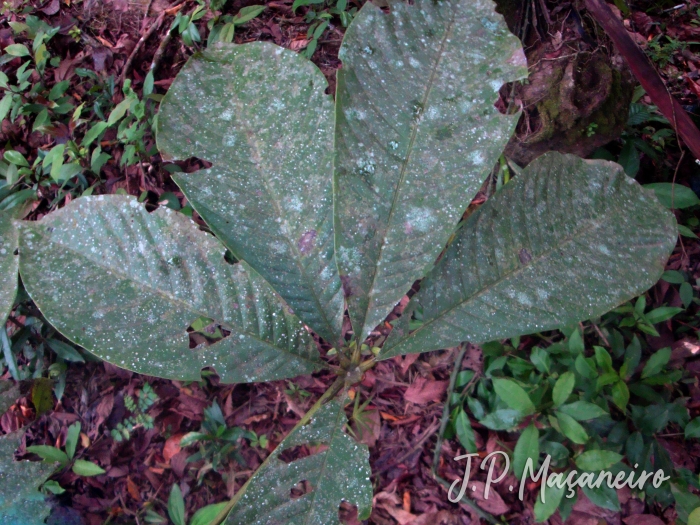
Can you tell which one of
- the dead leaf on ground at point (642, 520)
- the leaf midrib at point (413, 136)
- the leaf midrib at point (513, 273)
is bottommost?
the dead leaf on ground at point (642, 520)

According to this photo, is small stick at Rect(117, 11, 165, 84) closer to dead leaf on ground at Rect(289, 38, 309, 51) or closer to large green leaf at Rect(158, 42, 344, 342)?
dead leaf on ground at Rect(289, 38, 309, 51)

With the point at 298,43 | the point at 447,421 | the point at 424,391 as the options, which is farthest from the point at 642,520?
the point at 298,43

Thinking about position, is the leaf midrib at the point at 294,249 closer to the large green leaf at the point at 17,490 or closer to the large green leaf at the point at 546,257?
the large green leaf at the point at 546,257

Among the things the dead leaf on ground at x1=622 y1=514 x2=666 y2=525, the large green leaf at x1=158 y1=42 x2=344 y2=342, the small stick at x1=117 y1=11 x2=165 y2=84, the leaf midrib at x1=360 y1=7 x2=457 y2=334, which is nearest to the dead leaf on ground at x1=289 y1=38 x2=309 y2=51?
the small stick at x1=117 y1=11 x2=165 y2=84

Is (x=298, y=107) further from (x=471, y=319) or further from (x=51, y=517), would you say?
(x=51, y=517)

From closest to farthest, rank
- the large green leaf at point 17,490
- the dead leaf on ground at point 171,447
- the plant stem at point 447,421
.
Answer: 1. the large green leaf at point 17,490
2. the plant stem at point 447,421
3. the dead leaf on ground at point 171,447

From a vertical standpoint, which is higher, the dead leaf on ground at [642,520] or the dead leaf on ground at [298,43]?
the dead leaf on ground at [298,43]

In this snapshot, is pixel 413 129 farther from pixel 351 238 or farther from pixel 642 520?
pixel 642 520

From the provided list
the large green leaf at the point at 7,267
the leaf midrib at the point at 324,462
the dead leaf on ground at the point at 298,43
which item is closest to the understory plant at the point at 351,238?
the leaf midrib at the point at 324,462
